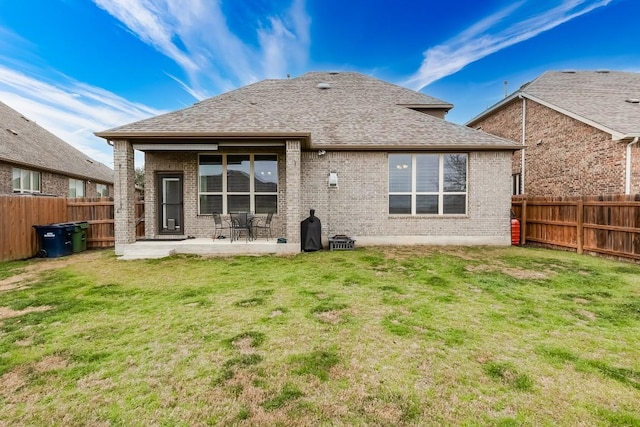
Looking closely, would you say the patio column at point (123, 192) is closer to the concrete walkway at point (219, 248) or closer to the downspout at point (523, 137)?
the concrete walkway at point (219, 248)

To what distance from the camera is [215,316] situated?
4.06 m

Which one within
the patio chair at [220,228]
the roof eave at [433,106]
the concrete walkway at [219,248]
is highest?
the roof eave at [433,106]

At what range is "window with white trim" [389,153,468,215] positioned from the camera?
9.88 m

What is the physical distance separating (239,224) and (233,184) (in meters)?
1.42

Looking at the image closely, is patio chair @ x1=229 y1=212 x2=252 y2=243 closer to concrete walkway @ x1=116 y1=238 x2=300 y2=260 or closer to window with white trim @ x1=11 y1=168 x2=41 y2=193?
concrete walkway @ x1=116 y1=238 x2=300 y2=260

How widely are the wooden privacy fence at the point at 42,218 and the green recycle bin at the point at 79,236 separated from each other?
41cm

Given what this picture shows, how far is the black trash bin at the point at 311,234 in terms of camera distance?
8.90 metres

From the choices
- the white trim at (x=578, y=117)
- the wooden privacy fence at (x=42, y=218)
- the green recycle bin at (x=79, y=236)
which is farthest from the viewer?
the white trim at (x=578, y=117)

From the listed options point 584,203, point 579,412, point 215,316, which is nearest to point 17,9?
point 215,316

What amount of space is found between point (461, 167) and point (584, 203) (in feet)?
11.3

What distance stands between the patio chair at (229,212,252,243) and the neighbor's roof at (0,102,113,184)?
10248 mm

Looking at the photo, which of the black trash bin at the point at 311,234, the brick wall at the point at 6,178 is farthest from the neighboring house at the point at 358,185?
the brick wall at the point at 6,178

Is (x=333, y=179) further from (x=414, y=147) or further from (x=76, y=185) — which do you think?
(x=76, y=185)

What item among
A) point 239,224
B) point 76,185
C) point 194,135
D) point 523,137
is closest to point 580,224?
point 523,137
